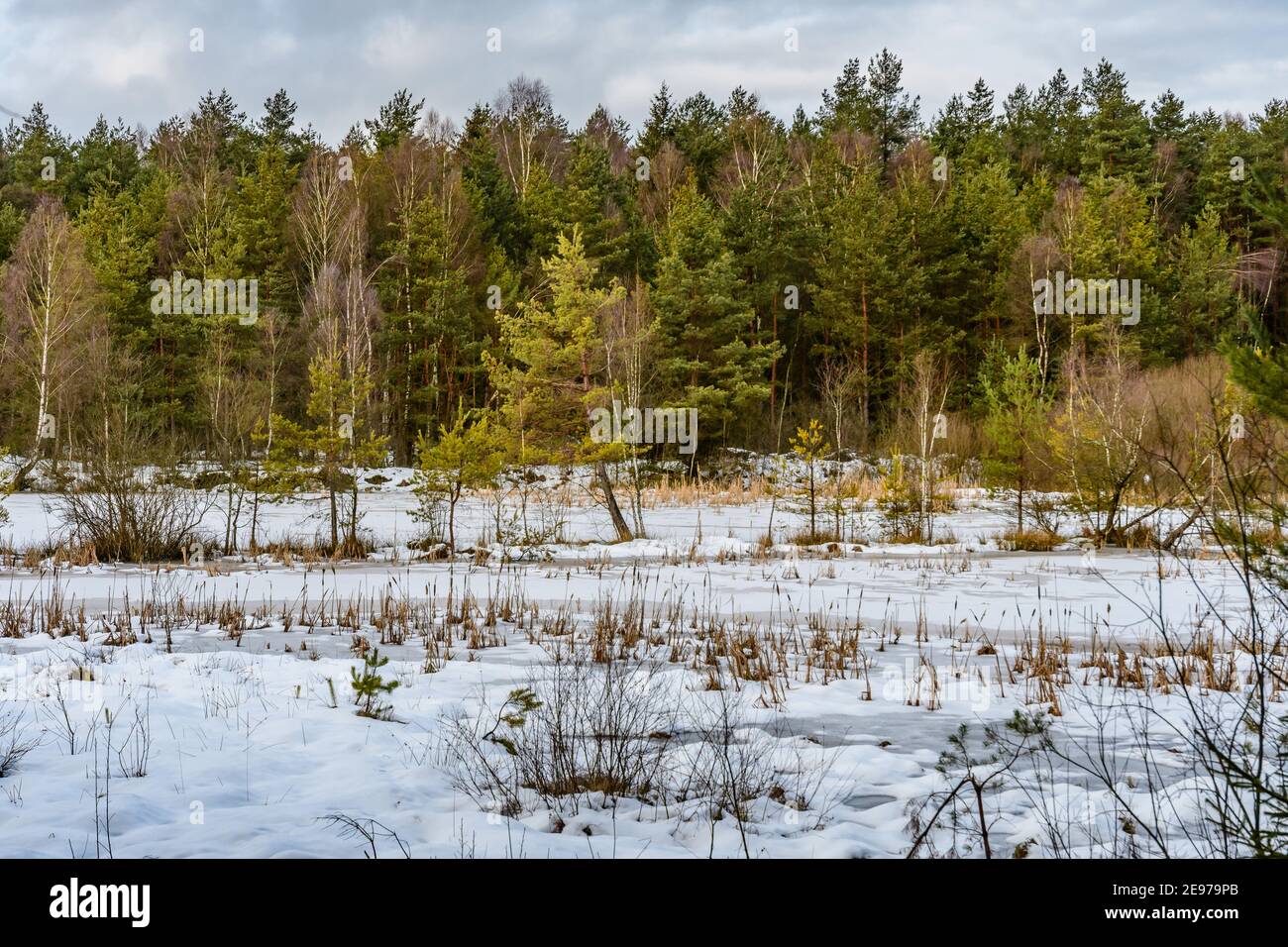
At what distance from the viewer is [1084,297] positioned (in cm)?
3372

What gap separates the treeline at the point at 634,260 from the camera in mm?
31219

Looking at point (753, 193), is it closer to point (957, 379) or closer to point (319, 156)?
point (957, 379)

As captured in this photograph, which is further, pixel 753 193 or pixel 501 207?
pixel 501 207

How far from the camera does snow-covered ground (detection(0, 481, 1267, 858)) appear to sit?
154 inches

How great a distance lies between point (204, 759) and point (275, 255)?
35483 mm

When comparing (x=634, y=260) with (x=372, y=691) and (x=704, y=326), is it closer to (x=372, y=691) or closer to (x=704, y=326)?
(x=704, y=326)
